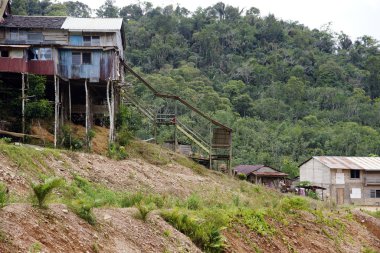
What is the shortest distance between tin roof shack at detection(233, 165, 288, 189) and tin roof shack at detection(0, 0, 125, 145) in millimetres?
15257

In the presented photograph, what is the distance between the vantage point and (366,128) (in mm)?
69438

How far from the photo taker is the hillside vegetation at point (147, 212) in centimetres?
1270

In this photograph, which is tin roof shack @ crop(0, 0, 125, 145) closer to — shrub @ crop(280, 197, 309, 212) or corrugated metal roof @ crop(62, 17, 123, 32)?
corrugated metal roof @ crop(62, 17, 123, 32)

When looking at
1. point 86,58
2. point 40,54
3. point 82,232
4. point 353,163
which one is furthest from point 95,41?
point 353,163

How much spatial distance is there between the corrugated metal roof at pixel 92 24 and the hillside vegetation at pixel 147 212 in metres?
7.16

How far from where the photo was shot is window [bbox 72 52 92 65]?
32.4 metres

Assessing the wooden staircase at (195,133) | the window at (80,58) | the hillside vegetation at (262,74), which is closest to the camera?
the window at (80,58)

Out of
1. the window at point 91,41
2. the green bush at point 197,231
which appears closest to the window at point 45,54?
the window at point 91,41

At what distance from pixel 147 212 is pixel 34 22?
72.4 ft

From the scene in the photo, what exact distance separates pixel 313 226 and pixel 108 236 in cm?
1353

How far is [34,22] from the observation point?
3481cm

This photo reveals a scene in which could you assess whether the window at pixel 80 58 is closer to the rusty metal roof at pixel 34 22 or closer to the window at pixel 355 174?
the rusty metal roof at pixel 34 22

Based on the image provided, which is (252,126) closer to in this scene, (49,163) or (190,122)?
(190,122)

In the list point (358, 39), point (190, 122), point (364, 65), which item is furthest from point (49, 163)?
point (358, 39)
